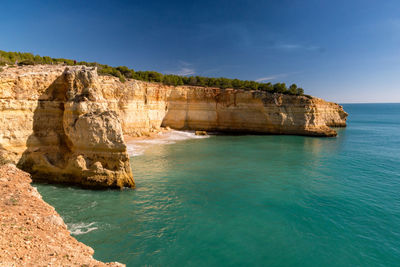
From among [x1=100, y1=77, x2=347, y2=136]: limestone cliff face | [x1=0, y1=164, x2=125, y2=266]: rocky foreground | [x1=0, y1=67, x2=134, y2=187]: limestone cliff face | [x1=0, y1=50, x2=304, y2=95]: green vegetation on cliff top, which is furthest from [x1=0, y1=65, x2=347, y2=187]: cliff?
[x1=100, y1=77, x2=347, y2=136]: limestone cliff face

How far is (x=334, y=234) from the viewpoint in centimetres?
843

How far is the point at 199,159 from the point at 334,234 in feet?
41.8

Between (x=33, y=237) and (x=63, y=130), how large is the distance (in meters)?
10.0

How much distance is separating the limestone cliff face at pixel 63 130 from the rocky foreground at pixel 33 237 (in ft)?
14.2

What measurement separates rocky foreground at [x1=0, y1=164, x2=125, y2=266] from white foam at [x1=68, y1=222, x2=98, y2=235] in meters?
1.43

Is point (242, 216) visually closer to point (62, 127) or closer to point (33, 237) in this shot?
point (33, 237)

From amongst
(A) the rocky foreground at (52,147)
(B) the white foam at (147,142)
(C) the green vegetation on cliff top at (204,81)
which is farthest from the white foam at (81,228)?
(C) the green vegetation on cliff top at (204,81)

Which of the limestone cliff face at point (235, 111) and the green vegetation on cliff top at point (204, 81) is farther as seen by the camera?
the limestone cliff face at point (235, 111)

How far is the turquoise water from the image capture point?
722 cm

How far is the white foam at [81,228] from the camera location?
807 cm

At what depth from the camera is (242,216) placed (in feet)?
31.5

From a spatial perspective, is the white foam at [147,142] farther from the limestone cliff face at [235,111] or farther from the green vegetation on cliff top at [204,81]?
the green vegetation on cliff top at [204,81]

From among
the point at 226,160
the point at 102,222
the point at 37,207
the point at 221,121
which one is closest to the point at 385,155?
the point at 226,160

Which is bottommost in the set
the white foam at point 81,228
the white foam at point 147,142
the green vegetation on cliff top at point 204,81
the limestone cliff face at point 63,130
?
the white foam at point 81,228
